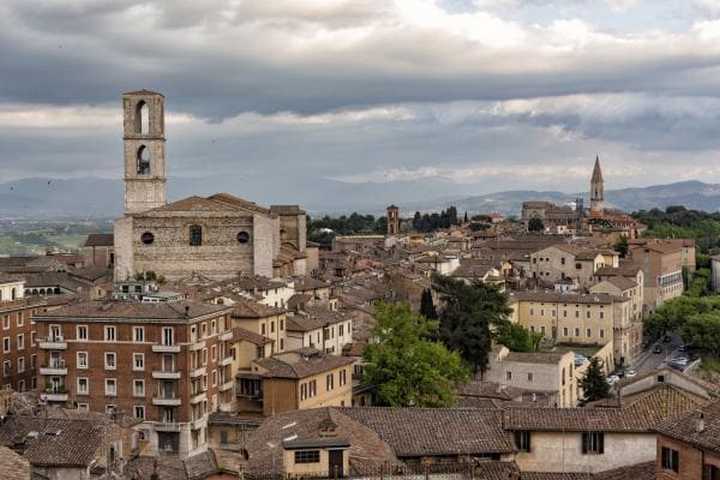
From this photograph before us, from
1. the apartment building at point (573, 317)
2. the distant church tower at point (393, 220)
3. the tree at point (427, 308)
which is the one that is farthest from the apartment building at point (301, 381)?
the distant church tower at point (393, 220)

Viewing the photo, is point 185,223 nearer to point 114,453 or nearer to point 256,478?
point 114,453

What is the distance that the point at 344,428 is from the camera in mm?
28438

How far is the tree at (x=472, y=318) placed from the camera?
61.7 m

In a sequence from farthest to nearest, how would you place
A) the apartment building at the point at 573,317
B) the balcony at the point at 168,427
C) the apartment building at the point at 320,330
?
the apartment building at the point at 573,317, the apartment building at the point at 320,330, the balcony at the point at 168,427

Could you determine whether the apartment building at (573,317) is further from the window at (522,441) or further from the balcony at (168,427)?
the window at (522,441)

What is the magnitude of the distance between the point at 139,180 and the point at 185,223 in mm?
10105

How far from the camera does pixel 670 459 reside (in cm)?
2377

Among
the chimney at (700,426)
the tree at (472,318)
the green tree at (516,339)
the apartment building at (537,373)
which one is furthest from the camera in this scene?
the green tree at (516,339)

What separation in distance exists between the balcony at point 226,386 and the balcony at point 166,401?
2.71m

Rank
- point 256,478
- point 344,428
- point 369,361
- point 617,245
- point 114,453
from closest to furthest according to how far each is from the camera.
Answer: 1. point 256,478
2. point 344,428
3. point 114,453
4. point 369,361
5. point 617,245

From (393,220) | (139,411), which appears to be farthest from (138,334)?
(393,220)

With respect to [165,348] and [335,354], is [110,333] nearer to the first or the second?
[165,348]

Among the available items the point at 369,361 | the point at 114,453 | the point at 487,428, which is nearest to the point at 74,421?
the point at 114,453

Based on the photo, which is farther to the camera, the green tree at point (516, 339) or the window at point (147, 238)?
the window at point (147, 238)
